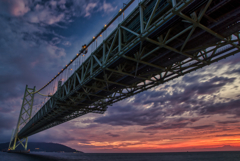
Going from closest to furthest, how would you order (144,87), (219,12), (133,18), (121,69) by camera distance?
1. (219,12)
2. (133,18)
3. (121,69)
4. (144,87)

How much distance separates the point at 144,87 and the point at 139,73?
3379 mm

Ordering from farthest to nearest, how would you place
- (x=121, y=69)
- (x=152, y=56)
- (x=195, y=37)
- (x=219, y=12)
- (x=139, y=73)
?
(x=139, y=73) → (x=121, y=69) → (x=152, y=56) → (x=195, y=37) → (x=219, y=12)

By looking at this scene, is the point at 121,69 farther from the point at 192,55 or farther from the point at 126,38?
the point at 192,55

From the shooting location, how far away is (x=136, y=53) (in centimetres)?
1415

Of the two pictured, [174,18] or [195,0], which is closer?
[195,0]

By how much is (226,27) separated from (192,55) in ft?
11.4

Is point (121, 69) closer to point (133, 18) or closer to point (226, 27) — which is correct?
point (133, 18)

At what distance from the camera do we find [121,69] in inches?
650

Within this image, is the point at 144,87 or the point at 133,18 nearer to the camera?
the point at 133,18

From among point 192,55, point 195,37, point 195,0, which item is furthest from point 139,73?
point 195,0

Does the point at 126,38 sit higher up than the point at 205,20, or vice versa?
the point at 126,38

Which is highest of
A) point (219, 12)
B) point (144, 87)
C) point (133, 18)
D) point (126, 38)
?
point (133, 18)

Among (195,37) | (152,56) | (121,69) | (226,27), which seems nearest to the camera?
(226,27)

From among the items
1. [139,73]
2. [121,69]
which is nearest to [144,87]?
[139,73]
